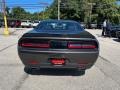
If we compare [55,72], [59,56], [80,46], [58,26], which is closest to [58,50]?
[59,56]

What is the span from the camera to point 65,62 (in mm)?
7848

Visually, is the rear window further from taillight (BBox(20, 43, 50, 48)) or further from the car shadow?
taillight (BBox(20, 43, 50, 48))

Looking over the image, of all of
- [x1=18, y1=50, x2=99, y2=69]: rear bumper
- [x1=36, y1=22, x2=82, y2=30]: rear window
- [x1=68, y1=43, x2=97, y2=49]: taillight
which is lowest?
[x1=18, y1=50, x2=99, y2=69]: rear bumper

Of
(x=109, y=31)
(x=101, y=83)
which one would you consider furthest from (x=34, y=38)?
(x=109, y=31)

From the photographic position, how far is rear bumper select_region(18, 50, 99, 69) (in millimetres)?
7738

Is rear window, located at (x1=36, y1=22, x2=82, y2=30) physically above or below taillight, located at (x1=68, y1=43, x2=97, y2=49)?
above

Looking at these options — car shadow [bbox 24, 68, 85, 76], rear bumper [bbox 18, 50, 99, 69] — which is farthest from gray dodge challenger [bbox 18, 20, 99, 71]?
car shadow [bbox 24, 68, 85, 76]

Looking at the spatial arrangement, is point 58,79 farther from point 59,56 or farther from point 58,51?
point 58,51

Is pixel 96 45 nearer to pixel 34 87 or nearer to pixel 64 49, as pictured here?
pixel 64 49

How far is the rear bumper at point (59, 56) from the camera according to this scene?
774cm

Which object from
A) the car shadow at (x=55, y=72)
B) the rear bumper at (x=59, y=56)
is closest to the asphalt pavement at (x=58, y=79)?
the car shadow at (x=55, y=72)

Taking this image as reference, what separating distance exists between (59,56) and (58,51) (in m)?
0.12

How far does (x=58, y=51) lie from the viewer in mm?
7727

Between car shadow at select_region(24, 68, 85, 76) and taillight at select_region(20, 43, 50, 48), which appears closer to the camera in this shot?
taillight at select_region(20, 43, 50, 48)
